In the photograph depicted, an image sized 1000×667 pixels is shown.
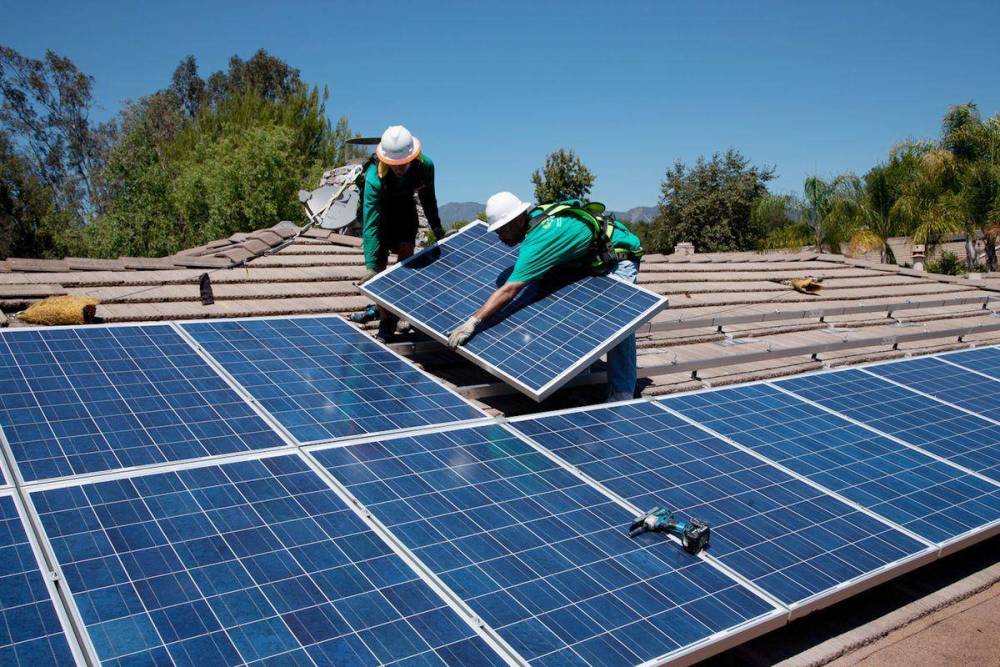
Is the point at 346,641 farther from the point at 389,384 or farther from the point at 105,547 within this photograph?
the point at 389,384

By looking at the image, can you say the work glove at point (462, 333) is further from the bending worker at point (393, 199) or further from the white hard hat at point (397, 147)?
the white hard hat at point (397, 147)

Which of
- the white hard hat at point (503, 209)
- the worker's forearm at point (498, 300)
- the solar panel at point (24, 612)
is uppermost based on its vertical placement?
the white hard hat at point (503, 209)

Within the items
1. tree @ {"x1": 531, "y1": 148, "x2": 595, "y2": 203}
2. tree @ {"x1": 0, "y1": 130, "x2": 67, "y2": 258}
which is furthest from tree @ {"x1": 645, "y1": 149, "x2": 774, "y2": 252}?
tree @ {"x1": 0, "y1": 130, "x2": 67, "y2": 258}

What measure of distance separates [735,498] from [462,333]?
2953 millimetres

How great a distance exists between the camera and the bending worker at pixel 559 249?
766cm

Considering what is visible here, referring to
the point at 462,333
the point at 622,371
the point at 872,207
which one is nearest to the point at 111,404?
the point at 462,333

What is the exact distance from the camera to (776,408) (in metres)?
7.59

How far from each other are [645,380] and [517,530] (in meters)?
4.58

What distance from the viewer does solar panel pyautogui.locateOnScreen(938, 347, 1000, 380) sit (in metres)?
10.1

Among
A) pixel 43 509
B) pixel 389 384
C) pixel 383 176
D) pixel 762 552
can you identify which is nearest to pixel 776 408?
pixel 762 552

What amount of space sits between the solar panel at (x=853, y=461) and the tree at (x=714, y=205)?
62.8m

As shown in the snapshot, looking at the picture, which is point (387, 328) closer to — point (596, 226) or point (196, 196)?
point (596, 226)


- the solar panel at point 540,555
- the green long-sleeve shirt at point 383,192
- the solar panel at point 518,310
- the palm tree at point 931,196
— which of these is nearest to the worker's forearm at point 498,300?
the solar panel at point 518,310

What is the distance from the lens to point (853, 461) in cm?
670
